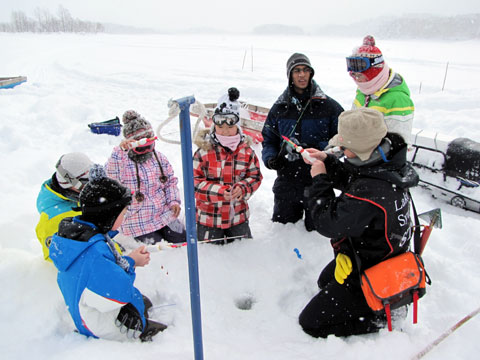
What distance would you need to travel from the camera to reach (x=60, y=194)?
278cm

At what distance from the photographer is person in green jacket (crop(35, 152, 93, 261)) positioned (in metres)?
2.70

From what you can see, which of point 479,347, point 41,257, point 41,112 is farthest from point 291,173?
point 41,112

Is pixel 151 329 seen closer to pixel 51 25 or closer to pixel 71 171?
pixel 71 171

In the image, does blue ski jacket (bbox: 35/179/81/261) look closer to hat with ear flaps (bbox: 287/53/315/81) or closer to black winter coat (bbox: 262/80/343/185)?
black winter coat (bbox: 262/80/343/185)

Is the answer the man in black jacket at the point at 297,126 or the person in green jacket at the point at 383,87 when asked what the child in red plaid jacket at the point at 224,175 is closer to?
the man in black jacket at the point at 297,126

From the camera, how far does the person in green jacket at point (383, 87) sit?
116 inches

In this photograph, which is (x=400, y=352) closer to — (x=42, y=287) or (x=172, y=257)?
(x=172, y=257)

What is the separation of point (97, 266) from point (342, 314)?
72.3 inches

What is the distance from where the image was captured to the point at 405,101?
2977mm

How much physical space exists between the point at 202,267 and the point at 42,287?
1.35m

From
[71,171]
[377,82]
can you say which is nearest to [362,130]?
Result: [377,82]

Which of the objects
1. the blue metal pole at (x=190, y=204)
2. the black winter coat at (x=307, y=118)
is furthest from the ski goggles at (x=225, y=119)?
the blue metal pole at (x=190, y=204)

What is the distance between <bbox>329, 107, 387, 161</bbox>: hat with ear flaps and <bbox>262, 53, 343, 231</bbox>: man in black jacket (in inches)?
49.4

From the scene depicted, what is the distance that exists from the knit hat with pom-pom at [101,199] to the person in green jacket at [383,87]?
2.45 metres
